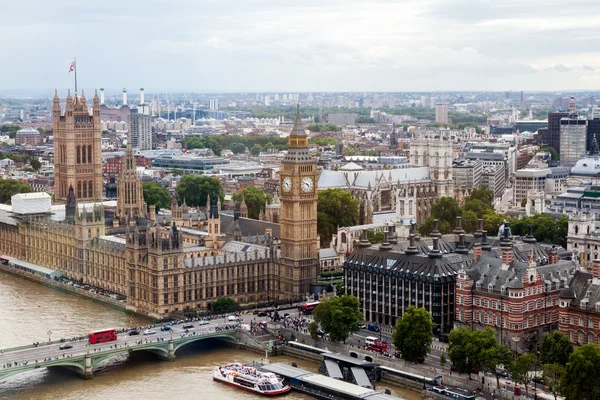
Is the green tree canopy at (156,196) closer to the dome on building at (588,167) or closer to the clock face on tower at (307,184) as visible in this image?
the clock face on tower at (307,184)

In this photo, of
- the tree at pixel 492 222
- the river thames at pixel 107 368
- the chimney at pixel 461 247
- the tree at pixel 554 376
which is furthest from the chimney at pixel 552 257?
the tree at pixel 492 222

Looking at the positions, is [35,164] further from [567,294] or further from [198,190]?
[567,294]

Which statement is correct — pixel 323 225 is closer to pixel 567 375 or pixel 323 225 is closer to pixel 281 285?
pixel 281 285

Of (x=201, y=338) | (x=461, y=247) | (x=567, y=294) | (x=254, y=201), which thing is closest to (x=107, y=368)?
(x=201, y=338)

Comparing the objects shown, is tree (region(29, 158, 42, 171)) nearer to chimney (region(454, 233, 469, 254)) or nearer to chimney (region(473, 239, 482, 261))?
chimney (region(454, 233, 469, 254))

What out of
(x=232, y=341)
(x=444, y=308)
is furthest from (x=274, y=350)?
(x=444, y=308)
